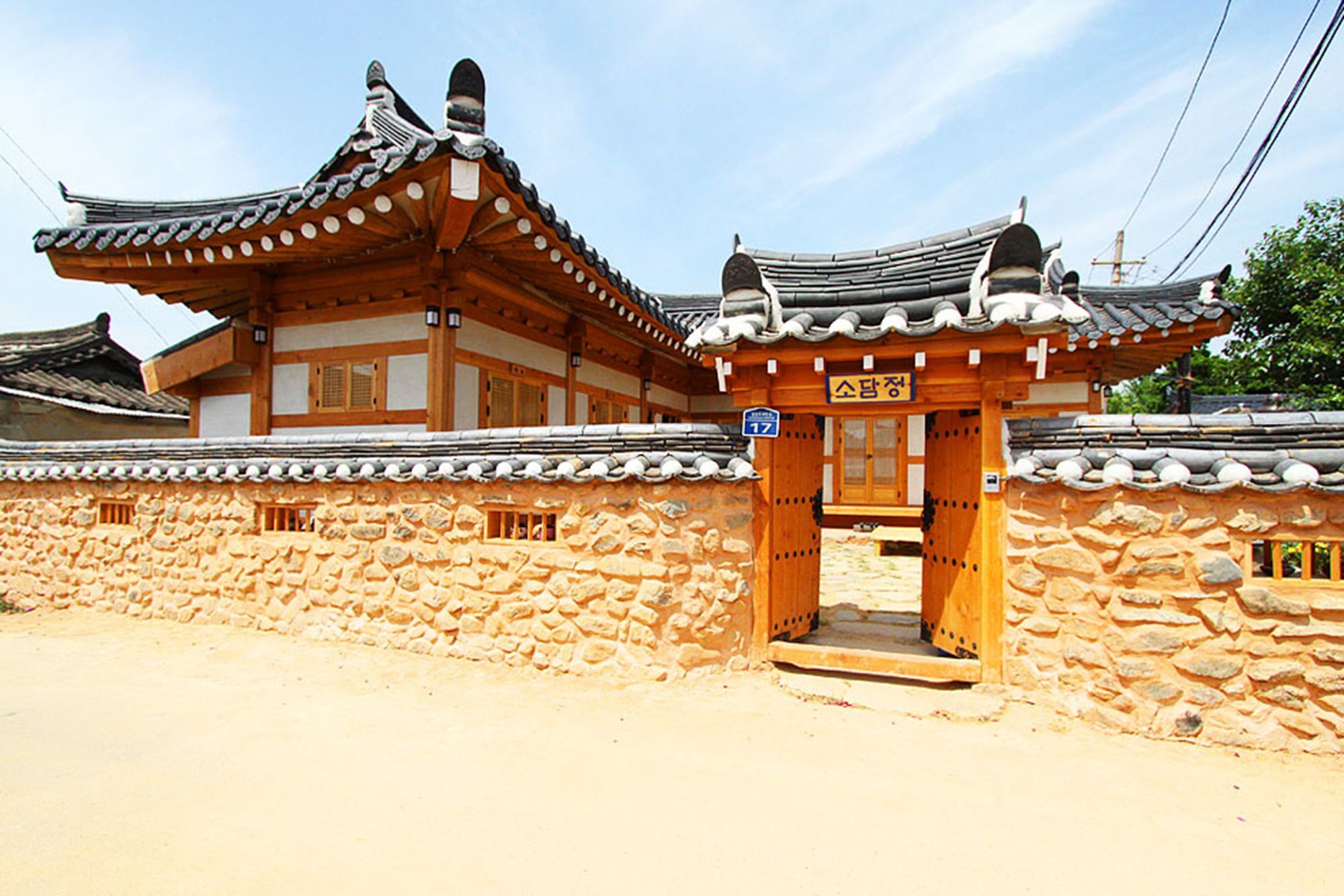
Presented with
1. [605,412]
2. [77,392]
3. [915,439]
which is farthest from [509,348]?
[77,392]

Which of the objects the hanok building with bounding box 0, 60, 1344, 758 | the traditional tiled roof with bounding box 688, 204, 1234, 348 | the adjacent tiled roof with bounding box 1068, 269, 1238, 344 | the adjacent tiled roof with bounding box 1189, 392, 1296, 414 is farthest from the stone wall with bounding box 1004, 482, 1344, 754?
the adjacent tiled roof with bounding box 1189, 392, 1296, 414

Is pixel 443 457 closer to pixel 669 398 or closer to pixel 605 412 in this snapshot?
pixel 605 412

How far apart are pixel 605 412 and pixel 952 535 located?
6691mm

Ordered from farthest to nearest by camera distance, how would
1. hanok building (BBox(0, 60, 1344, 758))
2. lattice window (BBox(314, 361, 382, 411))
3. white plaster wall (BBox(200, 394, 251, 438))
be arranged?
white plaster wall (BBox(200, 394, 251, 438))
lattice window (BBox(314, 361, 382, 411))
hanok building (BBox(0, 60, 1344, 758))

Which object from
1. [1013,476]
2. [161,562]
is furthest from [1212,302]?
[161,562]

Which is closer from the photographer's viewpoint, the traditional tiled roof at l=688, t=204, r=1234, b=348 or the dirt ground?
the dirt ground

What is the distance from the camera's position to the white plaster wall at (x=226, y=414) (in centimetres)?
949

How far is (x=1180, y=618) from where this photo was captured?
4617 mm

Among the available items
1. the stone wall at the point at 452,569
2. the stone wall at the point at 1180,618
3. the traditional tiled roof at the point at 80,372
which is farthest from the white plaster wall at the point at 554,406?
the traditional tiled roof at the point at 80,372

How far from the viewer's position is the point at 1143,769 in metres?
4.19

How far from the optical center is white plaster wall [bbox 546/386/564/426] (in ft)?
32.1

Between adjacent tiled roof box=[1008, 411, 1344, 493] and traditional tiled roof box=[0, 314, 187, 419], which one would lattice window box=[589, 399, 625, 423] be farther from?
traditional tiled roof box=[0, 314, 187, 419]

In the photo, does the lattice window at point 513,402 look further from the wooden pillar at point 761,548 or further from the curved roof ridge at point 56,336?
the curved roof ridge at point 56,336

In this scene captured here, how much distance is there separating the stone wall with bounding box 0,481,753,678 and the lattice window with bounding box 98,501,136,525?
0.13m
